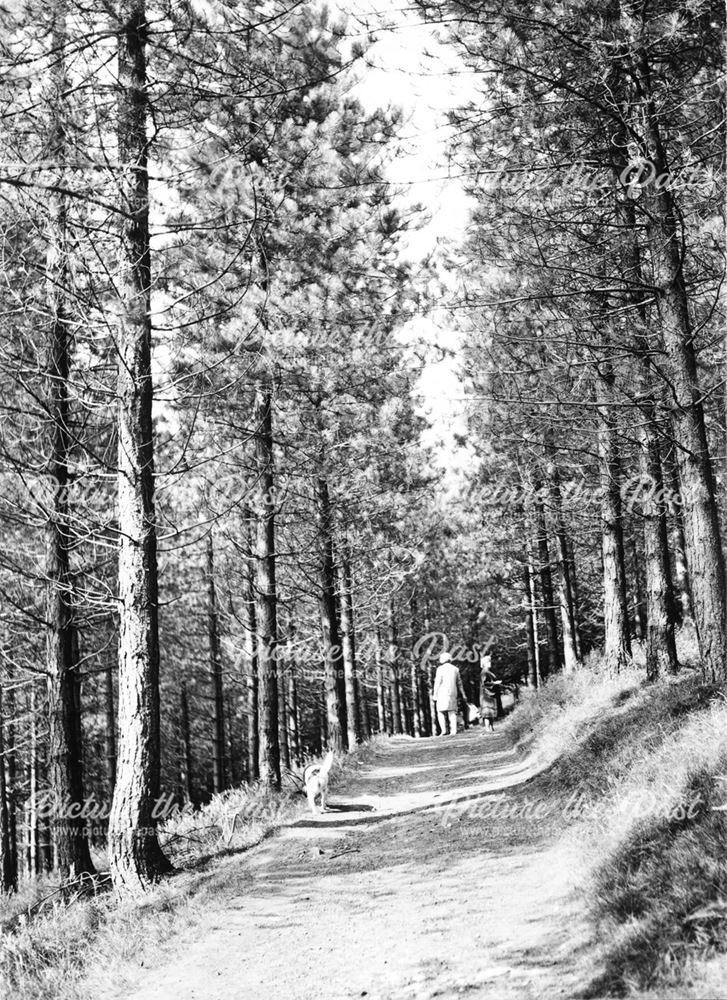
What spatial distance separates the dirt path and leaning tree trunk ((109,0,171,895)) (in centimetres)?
91

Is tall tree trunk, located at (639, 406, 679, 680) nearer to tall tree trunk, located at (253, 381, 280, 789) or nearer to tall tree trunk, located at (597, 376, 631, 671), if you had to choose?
tall tree trunk, located at (597, 376, 631, 671)

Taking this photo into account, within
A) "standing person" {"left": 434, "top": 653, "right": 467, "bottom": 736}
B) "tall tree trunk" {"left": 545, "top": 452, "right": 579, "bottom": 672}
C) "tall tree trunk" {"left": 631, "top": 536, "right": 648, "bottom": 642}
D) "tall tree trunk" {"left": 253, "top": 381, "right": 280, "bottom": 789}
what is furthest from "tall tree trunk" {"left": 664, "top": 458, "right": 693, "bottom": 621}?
"tall tree trunk" {"left": 253, "top": 381, "right": 280, "bottom": 789}

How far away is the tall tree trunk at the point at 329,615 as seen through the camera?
14.2 m

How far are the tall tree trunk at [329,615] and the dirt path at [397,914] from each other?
589 cm

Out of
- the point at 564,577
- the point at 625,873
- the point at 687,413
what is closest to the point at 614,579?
the point at 564,577

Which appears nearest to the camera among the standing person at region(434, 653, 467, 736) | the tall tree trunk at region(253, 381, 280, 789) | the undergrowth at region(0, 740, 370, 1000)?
the undergrowth at region(0, 740, 370, 1000)

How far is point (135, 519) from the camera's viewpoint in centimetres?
710

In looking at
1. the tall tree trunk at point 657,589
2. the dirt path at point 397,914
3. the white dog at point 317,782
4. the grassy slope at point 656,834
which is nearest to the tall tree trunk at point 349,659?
the tall tree trunk at point 657,589

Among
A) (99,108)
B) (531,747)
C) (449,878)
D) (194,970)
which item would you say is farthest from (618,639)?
(99,108)

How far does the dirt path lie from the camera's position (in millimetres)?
4188

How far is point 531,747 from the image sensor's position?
11.9 m

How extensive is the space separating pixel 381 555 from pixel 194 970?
12.1 metres

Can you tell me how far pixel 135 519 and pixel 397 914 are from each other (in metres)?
3.98

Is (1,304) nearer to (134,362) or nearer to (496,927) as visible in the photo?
(134,362)
